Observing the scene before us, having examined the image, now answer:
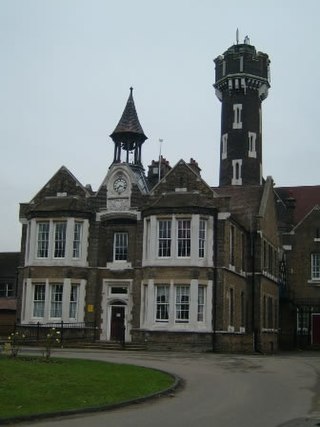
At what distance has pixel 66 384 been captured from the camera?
1706 centimetres

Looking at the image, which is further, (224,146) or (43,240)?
(224,146)

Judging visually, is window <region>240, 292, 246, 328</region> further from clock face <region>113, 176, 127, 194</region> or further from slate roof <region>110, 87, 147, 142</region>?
slate roof <region>110, 87, 147, 142</region>

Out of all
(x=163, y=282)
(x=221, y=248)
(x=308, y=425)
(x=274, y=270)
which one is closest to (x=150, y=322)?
(x=163, y=282)

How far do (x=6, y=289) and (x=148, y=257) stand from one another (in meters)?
29.6

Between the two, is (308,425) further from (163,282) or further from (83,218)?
(83,218)

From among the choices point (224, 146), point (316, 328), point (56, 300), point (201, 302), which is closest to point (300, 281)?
point (316, 328)

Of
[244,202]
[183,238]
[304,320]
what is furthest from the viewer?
[304,320]

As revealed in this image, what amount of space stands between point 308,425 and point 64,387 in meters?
6.56

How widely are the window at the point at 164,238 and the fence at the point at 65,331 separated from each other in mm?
6254

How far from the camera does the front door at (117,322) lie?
38.7 metres

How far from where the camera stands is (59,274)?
38.5m

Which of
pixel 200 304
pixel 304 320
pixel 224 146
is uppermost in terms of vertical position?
pixel 224 146

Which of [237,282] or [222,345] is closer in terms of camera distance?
[222,345]

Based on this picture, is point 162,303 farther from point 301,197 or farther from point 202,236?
point 301,197
